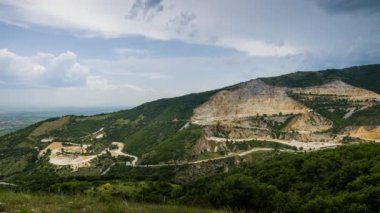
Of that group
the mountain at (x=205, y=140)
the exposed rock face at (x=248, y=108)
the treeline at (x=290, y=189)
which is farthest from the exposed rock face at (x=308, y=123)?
the treeline at (x=290, y=189)

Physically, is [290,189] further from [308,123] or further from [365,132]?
[308,123]

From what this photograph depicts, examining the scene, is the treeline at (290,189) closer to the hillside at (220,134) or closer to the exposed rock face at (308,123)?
the hillside at (220,134)

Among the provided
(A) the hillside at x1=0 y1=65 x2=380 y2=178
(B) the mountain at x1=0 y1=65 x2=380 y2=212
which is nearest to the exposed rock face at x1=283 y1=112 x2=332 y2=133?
(A) the hillside at x1=0 y1=65 x2=380 y2=178

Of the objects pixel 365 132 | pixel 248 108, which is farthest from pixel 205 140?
pixel 365 132

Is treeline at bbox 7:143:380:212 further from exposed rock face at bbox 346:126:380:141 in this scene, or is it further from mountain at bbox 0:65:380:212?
exposed rock face at bbox 346:126:380:141

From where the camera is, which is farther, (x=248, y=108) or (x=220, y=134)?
(x=248, y=108)
